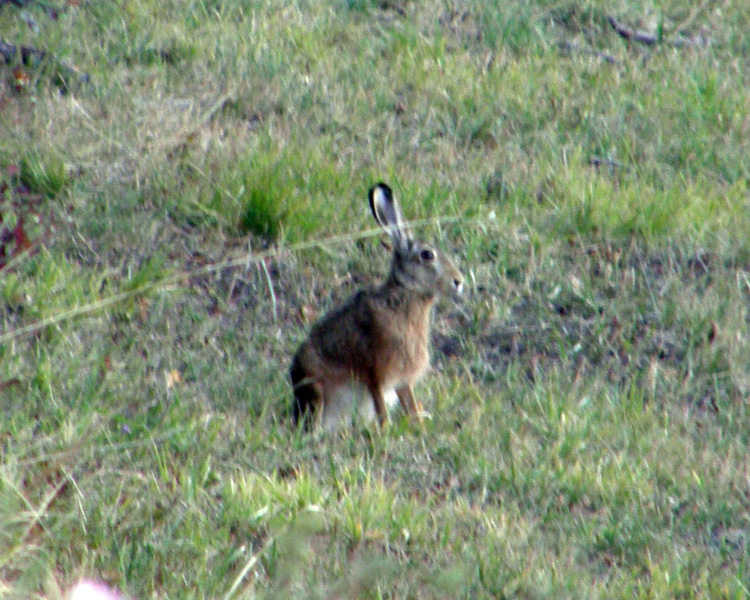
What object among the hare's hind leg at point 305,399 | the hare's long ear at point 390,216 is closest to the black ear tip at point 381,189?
the hare's long ear at point 390,216

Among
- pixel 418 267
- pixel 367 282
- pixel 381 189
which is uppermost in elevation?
pixel 381 189

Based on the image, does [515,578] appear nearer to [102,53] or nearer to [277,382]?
[277,382]

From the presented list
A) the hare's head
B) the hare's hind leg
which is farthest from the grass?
the hare's head

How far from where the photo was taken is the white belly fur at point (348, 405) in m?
5.33

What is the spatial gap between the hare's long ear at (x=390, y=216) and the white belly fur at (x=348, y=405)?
713mm

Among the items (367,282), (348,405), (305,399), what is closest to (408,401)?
(348,405)

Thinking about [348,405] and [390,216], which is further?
[390,216]

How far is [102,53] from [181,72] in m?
0.52

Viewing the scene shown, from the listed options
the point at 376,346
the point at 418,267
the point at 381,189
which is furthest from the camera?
the point at 418,267

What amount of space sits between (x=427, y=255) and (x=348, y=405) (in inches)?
31.6

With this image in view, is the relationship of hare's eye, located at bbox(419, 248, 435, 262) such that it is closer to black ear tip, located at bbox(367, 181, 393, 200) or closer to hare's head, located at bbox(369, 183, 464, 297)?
hare's head, located at bbox(369, 183, 464, 297)

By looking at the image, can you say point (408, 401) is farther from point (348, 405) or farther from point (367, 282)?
point (367, 282)

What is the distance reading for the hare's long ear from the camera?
552 cm

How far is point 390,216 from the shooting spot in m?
5.63
